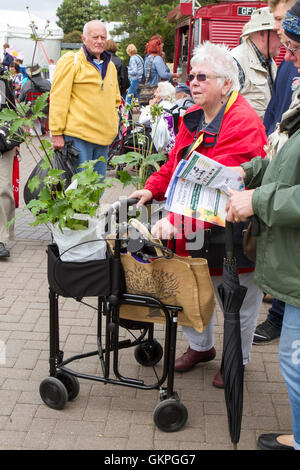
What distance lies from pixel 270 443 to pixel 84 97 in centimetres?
391

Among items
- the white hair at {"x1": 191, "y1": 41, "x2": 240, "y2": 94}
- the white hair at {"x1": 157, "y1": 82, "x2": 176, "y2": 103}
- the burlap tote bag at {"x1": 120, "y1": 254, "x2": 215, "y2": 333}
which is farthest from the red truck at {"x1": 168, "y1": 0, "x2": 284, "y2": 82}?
the burlap tote bag at {"x1": 120, "y1": 254, "x2": 215, "y2": 333}

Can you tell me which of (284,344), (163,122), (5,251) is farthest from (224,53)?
(163,122)

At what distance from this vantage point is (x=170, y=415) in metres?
2.96

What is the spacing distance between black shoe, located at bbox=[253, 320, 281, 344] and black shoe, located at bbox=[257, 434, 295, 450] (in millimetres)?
1203

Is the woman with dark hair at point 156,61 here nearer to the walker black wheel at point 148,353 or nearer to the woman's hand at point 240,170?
A: the walker black wheel at point 148,353

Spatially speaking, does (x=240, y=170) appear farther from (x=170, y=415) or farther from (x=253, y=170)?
(x=170, y=415)

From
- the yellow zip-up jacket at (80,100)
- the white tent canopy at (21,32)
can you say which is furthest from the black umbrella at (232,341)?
the white tent canopy at (21,32)

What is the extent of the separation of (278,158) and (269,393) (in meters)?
1.68

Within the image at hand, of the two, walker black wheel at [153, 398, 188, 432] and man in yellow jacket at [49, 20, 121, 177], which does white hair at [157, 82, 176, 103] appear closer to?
man in yellow jacket at [49, 20, 121, 177]

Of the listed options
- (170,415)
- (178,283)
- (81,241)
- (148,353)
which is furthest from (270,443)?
(81,241)

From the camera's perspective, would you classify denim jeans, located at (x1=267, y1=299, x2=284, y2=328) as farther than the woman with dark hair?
No

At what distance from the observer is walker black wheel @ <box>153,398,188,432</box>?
2.94 meters

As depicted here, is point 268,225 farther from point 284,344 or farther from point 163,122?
point 163,122

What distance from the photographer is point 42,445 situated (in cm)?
285
